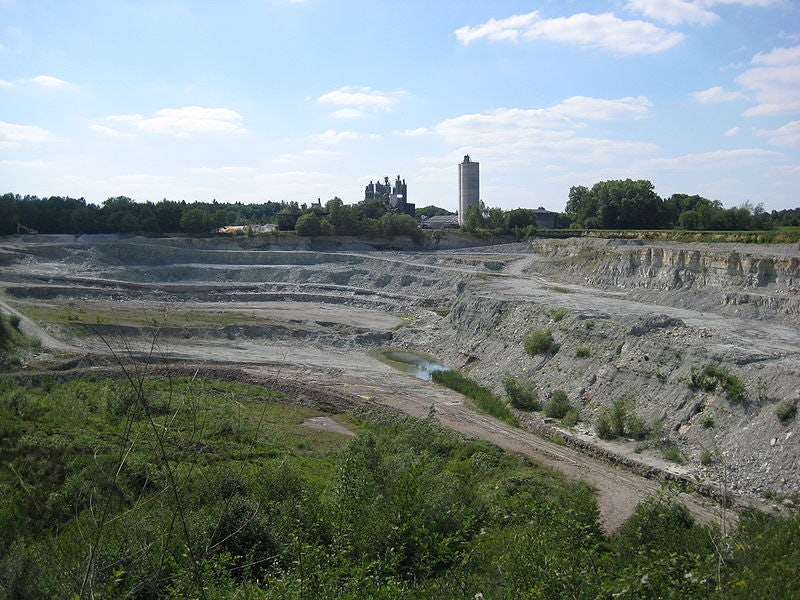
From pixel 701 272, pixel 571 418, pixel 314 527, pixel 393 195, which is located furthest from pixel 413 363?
pixel 393 195

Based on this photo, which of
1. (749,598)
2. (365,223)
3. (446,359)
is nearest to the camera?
(749,598)

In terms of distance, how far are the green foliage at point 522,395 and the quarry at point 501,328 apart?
0.59m

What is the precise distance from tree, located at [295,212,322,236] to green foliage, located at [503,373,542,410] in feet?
197

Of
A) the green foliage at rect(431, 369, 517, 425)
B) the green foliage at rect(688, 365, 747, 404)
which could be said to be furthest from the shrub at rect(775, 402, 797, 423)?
the green foliage at rect(431, 369, 517, 425)

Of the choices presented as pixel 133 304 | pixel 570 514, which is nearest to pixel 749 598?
pixel 570 514

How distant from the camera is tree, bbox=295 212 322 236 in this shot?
290 feet

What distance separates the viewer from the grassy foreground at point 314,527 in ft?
30.1

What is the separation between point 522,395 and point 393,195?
117m

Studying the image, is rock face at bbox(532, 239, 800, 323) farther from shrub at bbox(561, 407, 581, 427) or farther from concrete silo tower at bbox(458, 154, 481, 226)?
concrete silo tower at bbox(458, 154, 481, 226)

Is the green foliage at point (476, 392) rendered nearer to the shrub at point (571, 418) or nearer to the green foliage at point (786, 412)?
the shrub at point (571, 418)

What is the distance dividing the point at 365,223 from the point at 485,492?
240ft

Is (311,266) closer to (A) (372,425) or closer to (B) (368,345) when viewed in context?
(B) (368,345)

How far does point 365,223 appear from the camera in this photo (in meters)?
90.7

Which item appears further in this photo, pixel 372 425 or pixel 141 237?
pixel 141 237
